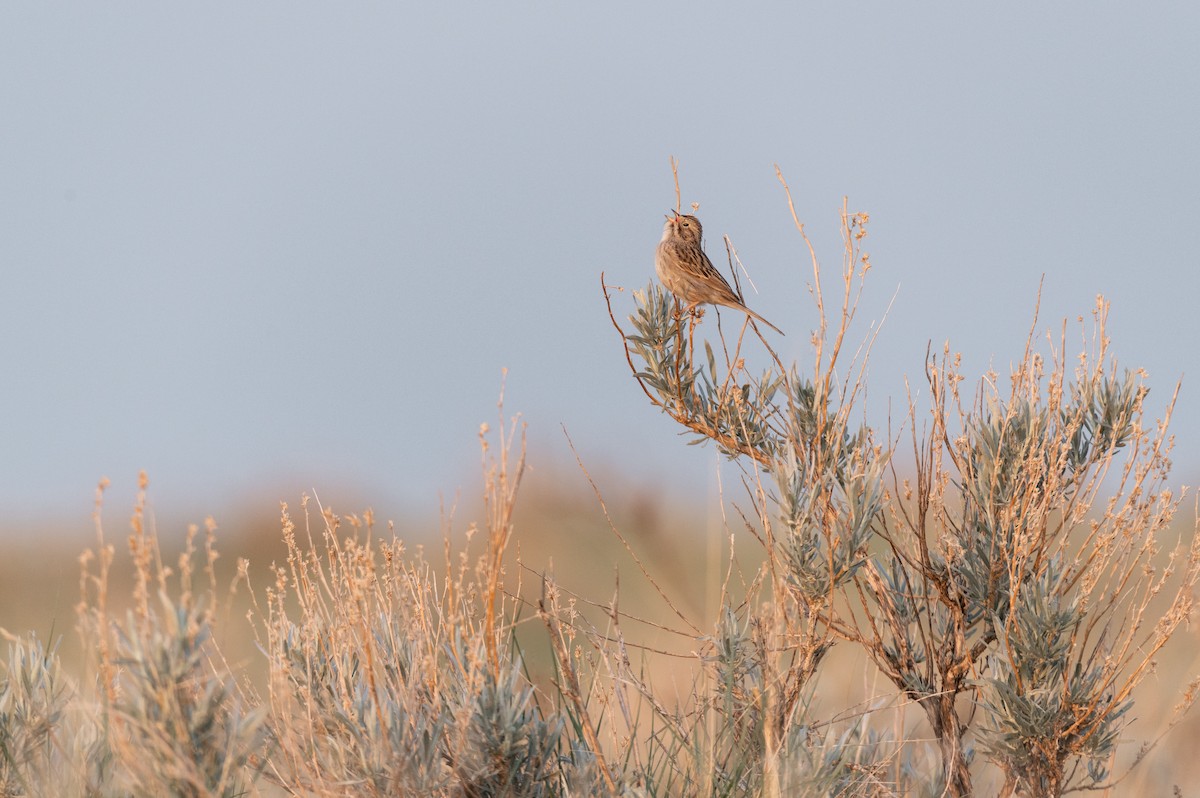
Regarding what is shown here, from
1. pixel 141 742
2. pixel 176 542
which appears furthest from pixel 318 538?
pixel 141 742

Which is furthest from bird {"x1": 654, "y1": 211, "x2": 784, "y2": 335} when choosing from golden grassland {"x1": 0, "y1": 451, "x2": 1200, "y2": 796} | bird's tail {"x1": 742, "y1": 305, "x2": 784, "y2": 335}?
golden grassland {"x1": 0, "y1": 451, "x2": 1200, "y2": 796}

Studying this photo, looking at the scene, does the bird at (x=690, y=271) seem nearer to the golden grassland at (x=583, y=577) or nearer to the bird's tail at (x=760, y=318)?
the bird's tail at (x=760, y=318)

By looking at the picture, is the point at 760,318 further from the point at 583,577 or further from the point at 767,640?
the point at 583,577

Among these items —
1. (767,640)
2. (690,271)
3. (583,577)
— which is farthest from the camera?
(583,577)

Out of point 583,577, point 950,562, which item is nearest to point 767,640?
point 950,562

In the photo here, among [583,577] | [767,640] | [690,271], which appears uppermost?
[690,271]

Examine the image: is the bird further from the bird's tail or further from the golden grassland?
the golden grassland

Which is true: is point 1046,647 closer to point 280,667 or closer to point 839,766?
point 839,766

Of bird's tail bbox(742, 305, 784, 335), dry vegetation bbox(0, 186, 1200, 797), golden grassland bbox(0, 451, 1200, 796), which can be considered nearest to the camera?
dry vegetation bbox(0, 186, 1200, 797)

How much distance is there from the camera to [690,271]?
18.5 feet

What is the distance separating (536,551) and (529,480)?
844 mm

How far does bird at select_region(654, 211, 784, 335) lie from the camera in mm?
5547

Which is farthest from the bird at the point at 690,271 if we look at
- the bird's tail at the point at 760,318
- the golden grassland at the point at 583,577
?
the golden grassland at the point at 583,577

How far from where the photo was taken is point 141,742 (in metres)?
2.96
